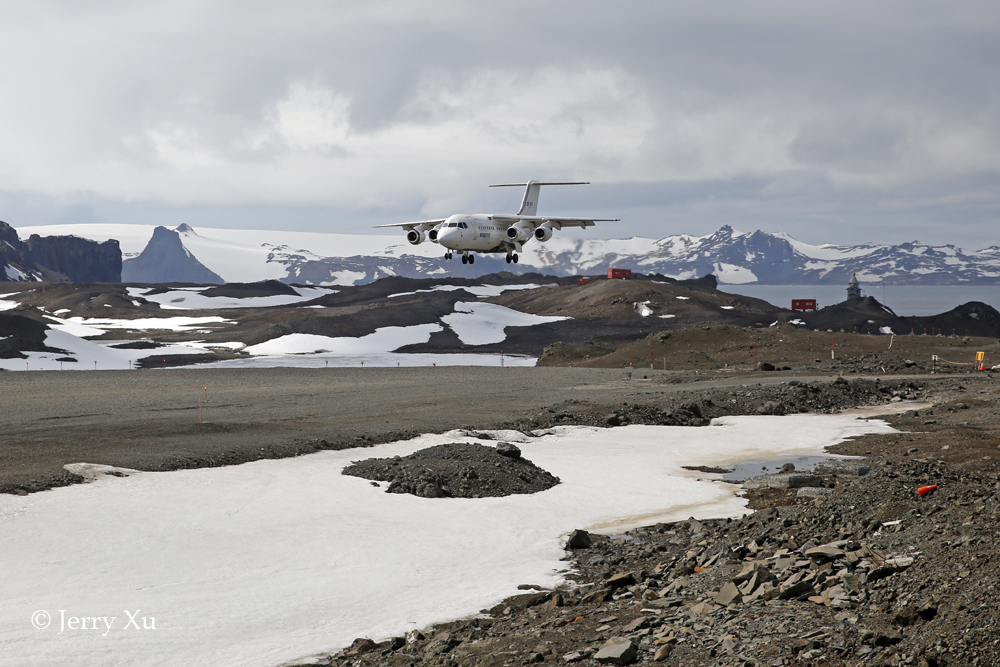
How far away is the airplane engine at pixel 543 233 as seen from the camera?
5031cm

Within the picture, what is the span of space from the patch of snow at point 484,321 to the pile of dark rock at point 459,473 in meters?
69.8

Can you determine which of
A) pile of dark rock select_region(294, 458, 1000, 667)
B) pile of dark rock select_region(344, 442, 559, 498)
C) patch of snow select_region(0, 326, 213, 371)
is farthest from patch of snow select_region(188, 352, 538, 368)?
pile of dark rock select_region(294, 458, 1000, 667)

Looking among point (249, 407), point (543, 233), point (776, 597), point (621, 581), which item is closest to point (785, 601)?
point (776, 597)

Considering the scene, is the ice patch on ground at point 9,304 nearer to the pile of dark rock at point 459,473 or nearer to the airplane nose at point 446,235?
the airplane nose at point 446,235

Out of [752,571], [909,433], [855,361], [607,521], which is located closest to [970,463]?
[909,433]

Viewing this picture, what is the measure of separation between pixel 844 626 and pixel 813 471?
1602 cm

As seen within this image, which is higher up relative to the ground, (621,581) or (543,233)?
(543,233)

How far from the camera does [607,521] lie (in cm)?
2042

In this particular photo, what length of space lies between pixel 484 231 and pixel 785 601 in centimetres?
3983

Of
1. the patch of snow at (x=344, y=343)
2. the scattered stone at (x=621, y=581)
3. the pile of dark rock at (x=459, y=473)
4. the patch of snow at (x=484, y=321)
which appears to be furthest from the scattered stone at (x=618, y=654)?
the patch of snow at (x=484, y=321)

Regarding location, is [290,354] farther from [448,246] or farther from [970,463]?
[970,463]

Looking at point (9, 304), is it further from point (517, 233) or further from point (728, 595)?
point (728, 595)

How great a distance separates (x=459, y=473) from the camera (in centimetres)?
2302

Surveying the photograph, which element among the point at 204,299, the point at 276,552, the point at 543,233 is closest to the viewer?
the point at 276,552
